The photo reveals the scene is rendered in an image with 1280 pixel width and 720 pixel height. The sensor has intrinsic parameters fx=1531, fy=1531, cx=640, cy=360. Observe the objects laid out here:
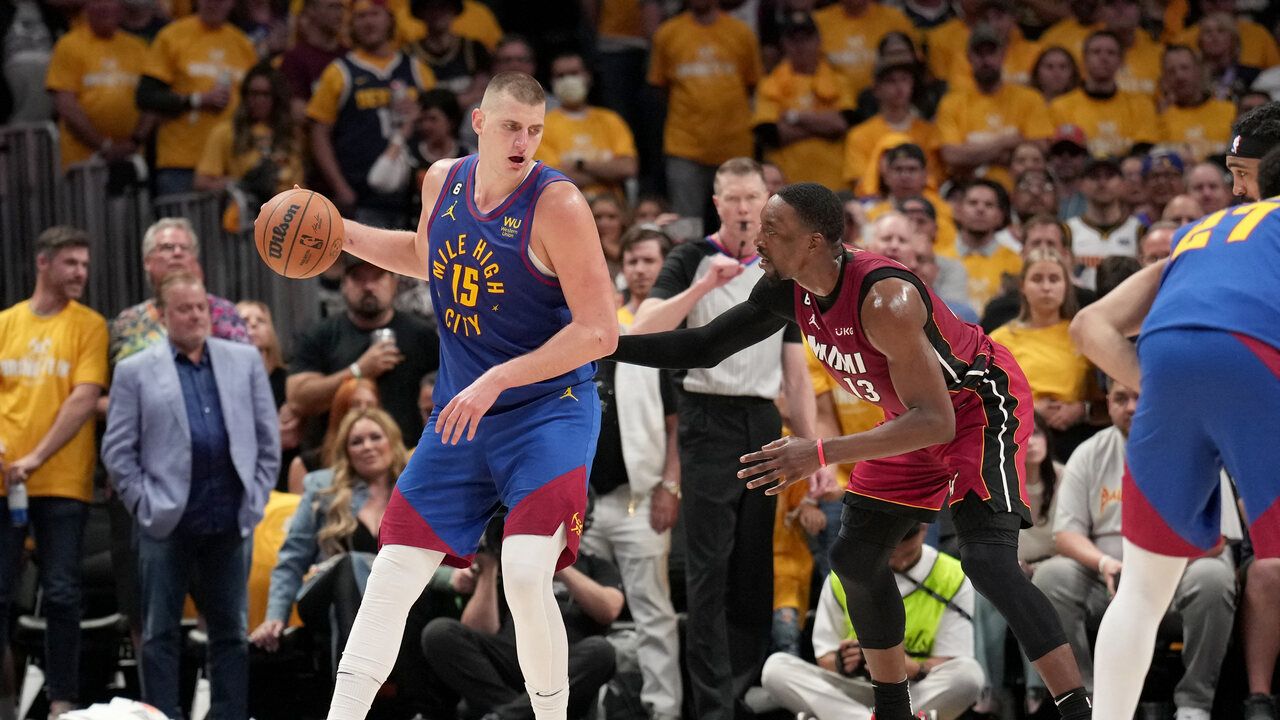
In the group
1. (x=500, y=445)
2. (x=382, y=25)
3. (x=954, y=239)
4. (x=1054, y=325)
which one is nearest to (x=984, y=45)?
(x=954, y=239)

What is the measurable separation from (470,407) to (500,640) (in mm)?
2798

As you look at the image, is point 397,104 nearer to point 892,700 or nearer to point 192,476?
point 192,476

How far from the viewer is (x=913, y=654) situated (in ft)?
22.9

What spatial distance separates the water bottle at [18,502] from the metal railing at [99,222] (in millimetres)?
2723

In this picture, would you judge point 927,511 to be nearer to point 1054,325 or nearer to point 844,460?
point 844,460

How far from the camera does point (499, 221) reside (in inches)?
192

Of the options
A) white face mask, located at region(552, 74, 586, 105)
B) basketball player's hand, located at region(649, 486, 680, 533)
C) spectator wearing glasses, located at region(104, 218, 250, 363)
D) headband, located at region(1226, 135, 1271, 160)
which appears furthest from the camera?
white face mask, located at region(552, 74, 586, 105)

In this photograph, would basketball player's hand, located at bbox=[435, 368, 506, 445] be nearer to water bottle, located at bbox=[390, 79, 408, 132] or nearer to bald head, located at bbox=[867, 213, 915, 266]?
bald head, located at bbox=[867, 213, 915, 266]

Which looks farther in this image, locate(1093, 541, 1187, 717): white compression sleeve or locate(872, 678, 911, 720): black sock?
locate(872, 678, 911, 720): black sock

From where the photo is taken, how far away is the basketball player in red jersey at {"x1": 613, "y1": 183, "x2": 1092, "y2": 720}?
16.0 ft

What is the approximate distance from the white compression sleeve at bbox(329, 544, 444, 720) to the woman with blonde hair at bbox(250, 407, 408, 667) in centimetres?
259

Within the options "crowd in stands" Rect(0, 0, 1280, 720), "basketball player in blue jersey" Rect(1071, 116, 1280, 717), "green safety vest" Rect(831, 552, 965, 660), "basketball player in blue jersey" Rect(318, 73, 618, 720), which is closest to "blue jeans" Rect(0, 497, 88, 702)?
"crowd in stands" Rect(0, 0, 1280, 720)

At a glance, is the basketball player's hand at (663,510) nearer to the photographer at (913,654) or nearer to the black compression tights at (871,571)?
the photographer at (913,654)

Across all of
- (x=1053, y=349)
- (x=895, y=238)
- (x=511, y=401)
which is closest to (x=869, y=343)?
(x=511, y=401)
